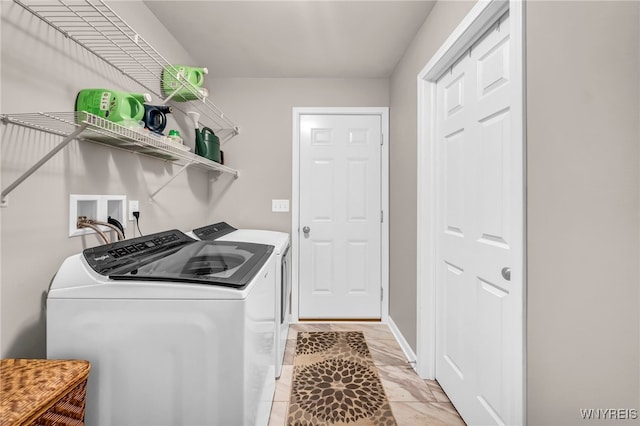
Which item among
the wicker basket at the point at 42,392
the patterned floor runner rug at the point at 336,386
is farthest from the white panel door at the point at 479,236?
the wicker basket at the point at 42,392

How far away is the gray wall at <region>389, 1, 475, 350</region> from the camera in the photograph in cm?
197

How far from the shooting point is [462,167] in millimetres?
1648

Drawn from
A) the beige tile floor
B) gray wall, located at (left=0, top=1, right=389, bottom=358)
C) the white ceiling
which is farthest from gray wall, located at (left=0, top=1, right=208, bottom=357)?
the beige tile floor

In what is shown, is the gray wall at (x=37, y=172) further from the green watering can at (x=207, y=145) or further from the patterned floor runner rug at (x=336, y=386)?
the patterned floor runner rug at (x=336, y=386)

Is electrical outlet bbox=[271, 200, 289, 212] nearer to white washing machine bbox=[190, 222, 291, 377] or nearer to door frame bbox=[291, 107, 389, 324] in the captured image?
door frame bbox=[291, 107, 389, 324]

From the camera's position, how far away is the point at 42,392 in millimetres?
778

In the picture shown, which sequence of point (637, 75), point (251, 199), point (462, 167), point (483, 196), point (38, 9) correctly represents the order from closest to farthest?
point (637, 75) → point (38, 9) → point (483, 196) → point (462, 167) → point (251, 199)

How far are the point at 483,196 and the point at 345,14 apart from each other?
1.45m

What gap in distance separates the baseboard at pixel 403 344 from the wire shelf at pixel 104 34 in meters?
2.27

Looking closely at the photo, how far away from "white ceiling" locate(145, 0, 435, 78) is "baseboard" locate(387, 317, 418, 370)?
2.33 metres

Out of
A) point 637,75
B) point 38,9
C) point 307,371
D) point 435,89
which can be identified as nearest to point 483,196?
point 637,75

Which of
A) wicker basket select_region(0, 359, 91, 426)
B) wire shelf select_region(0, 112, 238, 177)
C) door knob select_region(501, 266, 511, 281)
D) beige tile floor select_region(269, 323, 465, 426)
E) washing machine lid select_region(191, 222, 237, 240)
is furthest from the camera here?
washing machine lid select_region(191, 222, 237, 240)

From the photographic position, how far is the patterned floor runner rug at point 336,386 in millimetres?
1664

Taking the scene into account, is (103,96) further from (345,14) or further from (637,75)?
(637,75)
